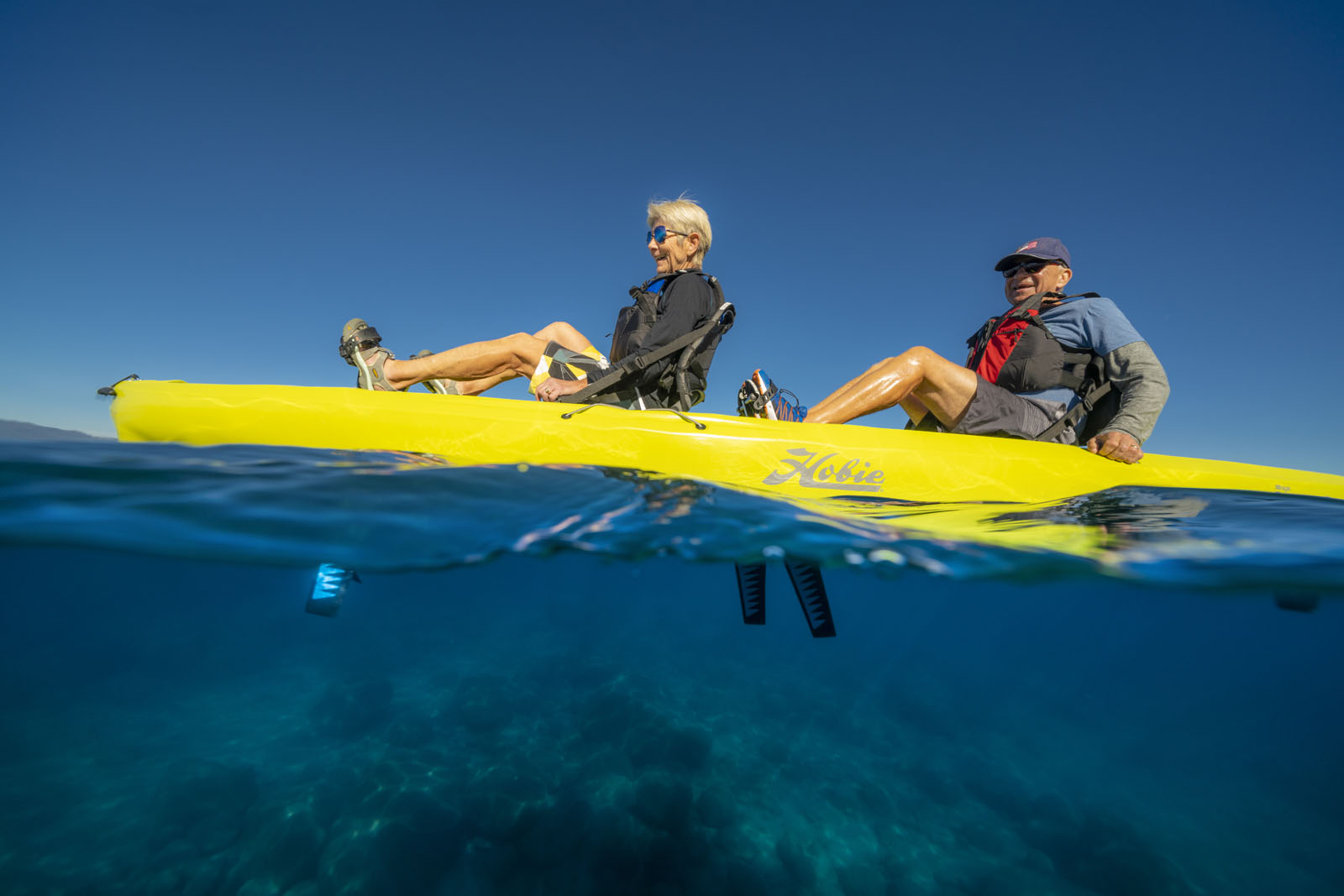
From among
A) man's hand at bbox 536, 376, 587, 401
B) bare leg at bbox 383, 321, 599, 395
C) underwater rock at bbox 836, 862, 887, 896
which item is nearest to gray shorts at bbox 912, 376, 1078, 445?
man's hand at bbox 536, 376, 587, 401

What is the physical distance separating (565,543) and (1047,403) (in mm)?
3409

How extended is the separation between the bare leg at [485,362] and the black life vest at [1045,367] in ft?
10.5

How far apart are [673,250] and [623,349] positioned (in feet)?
2.86

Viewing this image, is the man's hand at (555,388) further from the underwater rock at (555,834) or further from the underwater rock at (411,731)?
the underwater rock at (411,731)

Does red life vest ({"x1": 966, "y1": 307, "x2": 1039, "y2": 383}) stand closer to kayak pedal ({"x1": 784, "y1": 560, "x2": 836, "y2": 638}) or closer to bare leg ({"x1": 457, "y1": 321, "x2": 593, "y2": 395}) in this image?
kayak pedal ({"x1": 784, "y1": 560, "x2": 836, "y2": 638})

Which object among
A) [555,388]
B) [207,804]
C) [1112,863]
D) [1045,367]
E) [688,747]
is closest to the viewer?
[1045,367]

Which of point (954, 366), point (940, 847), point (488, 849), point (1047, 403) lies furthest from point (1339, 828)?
point (488, 849)

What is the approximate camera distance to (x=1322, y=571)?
2.69 meters

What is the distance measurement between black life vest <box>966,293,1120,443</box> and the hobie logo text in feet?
4.94

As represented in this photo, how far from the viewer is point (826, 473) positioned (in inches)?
110

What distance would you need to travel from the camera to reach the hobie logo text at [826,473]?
9.09 ft

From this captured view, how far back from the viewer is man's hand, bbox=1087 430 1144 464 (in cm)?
308

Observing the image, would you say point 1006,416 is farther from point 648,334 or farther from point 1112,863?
point 1112,863

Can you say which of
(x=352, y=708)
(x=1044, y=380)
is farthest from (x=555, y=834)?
(x=1044, y=380)
